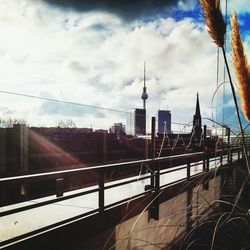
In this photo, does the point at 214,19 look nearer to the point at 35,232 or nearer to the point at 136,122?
the point at 35,232

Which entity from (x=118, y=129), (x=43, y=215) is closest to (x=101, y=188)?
(x=43, y=215)

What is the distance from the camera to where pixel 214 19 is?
998 mm

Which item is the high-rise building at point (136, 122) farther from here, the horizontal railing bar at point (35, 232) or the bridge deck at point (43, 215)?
the horizontal railing bar at point (35, 232)

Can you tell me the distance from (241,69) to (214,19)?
18cm

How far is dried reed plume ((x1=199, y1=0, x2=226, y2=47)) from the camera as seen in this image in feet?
3.25

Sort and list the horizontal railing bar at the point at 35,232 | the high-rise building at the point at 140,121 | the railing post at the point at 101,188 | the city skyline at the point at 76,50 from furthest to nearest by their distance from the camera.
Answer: the high-rise building at the point at 140,121
the city skyline at the point at 76,50
the railing post at the point at 101,188
the horizontal railing bar at the point at 35,232

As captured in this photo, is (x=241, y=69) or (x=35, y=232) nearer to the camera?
(x=241, y=69)

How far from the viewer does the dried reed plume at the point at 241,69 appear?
103 cm

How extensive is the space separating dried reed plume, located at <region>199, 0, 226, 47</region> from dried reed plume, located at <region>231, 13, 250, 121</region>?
69 millimetres

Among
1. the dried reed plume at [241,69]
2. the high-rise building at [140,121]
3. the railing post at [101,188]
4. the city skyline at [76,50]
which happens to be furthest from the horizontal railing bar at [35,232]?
the high-rise building at [140,121]

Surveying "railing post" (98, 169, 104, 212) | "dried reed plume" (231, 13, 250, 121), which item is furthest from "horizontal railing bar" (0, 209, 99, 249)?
"dried reed plume" (231, 13, 250, 121)

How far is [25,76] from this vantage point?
5848 mm

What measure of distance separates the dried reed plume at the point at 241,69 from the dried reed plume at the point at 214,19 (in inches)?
2.7

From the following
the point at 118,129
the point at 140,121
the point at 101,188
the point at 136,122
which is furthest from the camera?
the point at 118,129
